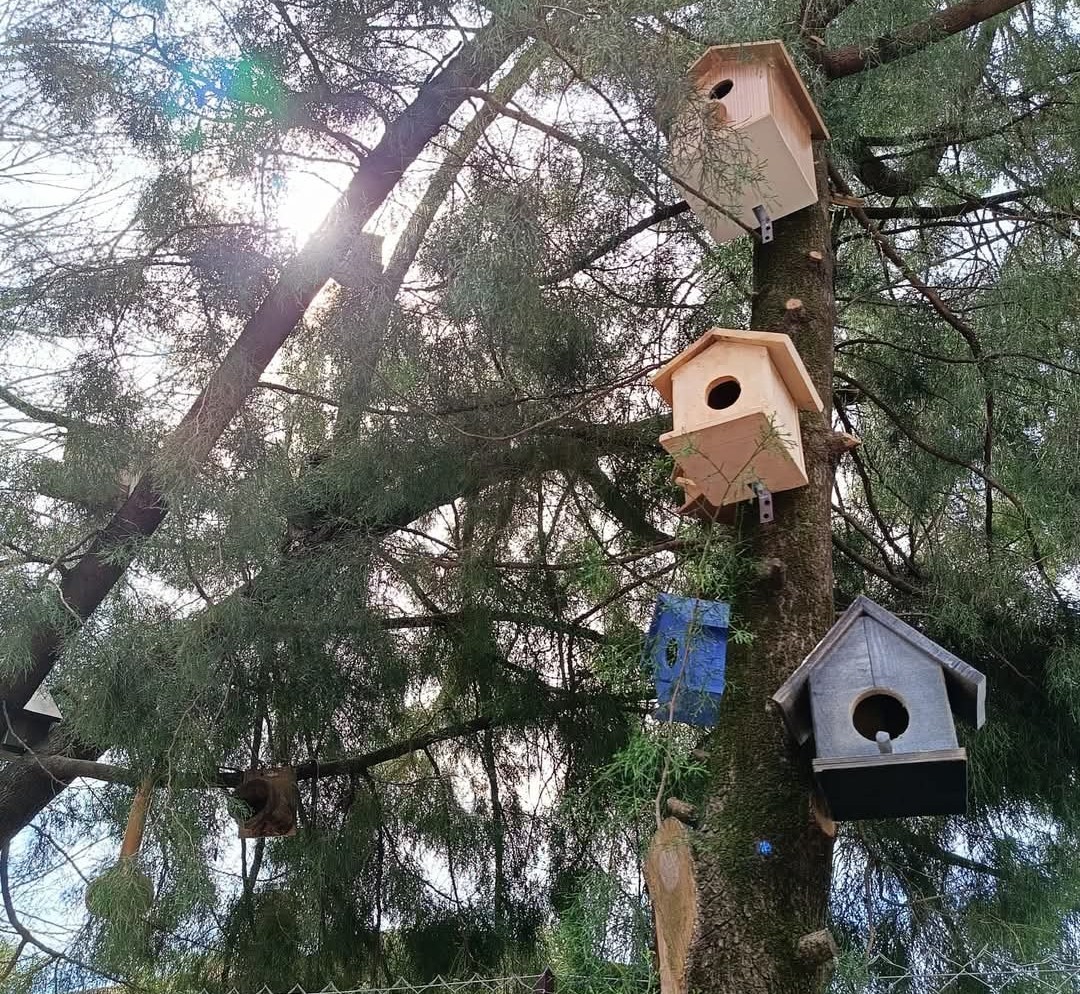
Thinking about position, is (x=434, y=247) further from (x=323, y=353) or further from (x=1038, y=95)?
(x=1038, y=95)

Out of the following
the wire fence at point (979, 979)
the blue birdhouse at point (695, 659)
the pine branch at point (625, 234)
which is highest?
the pine branch at point (625, 234)

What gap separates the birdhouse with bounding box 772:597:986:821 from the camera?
1.59 meters

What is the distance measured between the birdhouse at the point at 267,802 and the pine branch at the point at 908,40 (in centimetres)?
225

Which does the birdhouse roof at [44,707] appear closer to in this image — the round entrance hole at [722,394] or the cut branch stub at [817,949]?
the round entrance hole at [722,394]

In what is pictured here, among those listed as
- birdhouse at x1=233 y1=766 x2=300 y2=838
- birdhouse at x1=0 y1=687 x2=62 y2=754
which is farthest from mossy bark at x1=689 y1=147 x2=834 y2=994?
birdhouse at x1=0 y1=687 x2=62 y2=754

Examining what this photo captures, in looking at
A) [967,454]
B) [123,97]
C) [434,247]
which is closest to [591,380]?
[434,247]

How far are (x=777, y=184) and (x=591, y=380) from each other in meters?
0.77

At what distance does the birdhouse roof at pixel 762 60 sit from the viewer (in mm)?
2147

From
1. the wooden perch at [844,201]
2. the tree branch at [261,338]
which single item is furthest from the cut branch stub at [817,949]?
the wooden perch at [844,201]

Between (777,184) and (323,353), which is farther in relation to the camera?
(323,353)

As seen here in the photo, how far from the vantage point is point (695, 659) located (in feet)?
5.78

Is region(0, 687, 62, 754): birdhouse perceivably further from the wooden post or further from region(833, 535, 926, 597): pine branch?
region(833, 535, 926, 597): pine branch

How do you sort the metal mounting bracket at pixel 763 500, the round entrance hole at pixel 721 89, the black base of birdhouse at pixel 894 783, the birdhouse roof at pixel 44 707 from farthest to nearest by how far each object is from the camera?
the birdhouse roof at pixel 44 707, the round entrance hole at pixel 721 89, the metal mounting bracket at pixel 763 500, the black base of birdhouse at pixel 894 783

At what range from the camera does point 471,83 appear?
241cm
